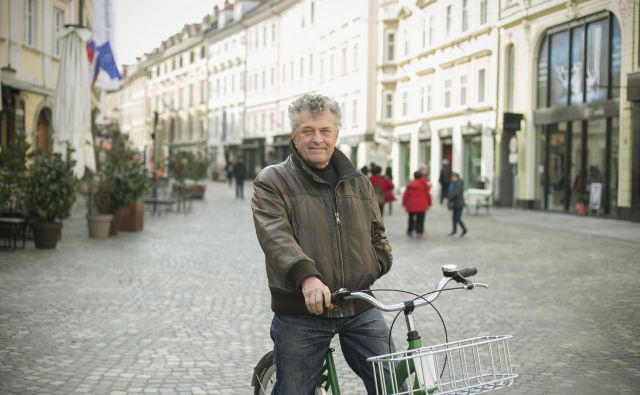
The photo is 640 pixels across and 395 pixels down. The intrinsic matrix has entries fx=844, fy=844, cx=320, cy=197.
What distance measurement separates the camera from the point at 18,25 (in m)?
24.5

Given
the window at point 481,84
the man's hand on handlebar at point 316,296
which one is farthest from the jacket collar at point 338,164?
the window at point 481,84

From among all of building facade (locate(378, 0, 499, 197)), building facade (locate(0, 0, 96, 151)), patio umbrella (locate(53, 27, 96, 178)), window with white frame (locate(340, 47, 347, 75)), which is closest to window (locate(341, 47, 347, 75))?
window with white frame (locate(340, 47, 347, 75))

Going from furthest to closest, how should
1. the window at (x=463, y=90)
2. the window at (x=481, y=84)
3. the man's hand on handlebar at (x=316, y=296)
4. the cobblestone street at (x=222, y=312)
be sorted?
1. the window at (x=463, y=90)
2. the window at (x=481, y=84)
3. the cobblestone street at (x=222, y=312)
4. the man's hand on handlebar at (x=316, y=296)

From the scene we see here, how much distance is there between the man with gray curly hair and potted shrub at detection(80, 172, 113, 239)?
1404 centimetres

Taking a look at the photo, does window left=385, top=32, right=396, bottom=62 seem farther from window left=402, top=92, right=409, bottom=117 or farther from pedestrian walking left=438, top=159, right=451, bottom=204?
pedestrian walking left=438, top=159, right=451, bottom=204

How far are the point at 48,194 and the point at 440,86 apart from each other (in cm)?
2841

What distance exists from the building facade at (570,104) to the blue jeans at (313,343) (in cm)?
2180

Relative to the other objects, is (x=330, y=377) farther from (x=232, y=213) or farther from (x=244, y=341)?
(x=232, y=213)

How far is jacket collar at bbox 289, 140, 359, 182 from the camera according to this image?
11.6 ft

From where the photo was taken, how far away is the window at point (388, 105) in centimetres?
4781

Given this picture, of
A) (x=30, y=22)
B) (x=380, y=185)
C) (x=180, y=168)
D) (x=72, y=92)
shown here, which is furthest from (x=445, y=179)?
(x=72, y=92)

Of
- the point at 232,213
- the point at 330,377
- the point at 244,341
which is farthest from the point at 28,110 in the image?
the point at 330,377

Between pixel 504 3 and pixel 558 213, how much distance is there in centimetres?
964

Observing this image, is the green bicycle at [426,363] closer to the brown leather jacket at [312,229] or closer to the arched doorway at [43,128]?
the brown leather jacket at [312,229]
